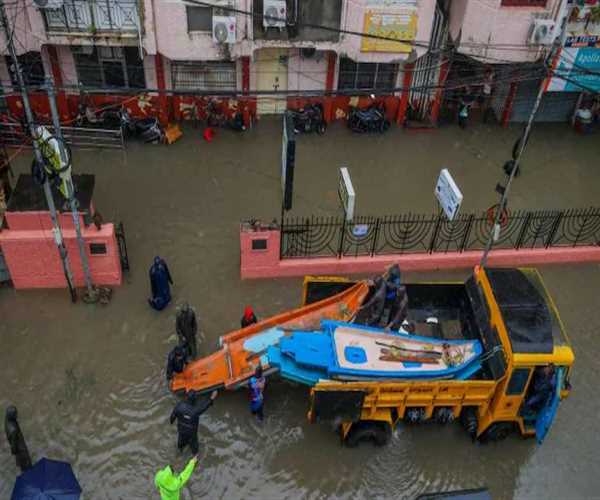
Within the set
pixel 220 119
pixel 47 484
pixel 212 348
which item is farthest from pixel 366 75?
pixel 47 484

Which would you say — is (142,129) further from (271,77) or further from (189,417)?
(189,417)

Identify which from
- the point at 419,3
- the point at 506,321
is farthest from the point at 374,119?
the point at 506,321

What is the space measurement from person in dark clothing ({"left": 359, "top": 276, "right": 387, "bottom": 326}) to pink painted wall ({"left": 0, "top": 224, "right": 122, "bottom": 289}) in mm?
5863

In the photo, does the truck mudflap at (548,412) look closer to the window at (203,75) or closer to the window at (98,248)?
the window at (98,248)

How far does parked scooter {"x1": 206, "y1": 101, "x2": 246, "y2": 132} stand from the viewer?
20.3m

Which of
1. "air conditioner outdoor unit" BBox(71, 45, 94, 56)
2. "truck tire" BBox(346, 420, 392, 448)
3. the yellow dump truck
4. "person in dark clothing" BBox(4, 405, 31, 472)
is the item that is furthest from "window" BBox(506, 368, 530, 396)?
"air conditioner outdoor unit" BBox(71, 45, 94, 56)

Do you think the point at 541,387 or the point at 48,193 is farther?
the point at 48,193

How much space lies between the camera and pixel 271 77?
20.6m

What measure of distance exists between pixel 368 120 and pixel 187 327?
10.7 metres

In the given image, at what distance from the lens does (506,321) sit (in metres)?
11.1

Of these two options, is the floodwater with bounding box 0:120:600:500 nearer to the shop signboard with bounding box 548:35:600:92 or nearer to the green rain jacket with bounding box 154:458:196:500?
the green rain jacket with bounding box 154:458:196:500

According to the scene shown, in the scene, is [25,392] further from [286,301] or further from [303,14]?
[303,14]

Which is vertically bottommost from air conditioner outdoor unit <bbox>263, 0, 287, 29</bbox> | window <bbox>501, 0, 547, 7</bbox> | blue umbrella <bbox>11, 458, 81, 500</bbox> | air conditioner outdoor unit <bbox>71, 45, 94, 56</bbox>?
blue umbrella <bbox>11, 458, 81, 500</bbox>

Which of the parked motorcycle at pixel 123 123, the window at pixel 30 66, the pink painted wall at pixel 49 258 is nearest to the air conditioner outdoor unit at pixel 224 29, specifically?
the parked motorcycle at pixel 123 123
